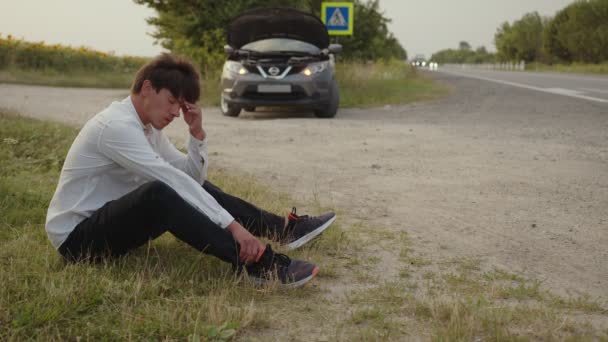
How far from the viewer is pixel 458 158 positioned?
7.16 meters

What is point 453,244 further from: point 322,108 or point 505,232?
point 322,108

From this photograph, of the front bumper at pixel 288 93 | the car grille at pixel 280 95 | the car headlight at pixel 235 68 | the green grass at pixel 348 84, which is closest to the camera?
the front bumper at pixel 288 93

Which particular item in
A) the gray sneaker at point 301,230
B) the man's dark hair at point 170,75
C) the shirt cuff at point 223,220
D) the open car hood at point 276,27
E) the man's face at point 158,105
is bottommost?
the gray sneaker at point 301,230

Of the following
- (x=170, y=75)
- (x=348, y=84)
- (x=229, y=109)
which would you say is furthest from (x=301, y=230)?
(x=348, y=84)

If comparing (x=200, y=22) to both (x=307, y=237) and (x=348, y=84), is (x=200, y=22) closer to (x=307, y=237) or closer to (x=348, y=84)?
(x=348, y=84)

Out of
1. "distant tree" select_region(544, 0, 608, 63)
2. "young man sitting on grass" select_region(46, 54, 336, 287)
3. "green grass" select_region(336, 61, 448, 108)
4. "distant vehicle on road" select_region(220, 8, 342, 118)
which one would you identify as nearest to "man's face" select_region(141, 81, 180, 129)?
"young man sitting on grass" select_region(46, 54, 336, 287)

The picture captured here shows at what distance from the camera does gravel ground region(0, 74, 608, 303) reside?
12.8ft

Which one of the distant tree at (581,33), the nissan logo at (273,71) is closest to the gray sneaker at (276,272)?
the nissan logo at (273,71)

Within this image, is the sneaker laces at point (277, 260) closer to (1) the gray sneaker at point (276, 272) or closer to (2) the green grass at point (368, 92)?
(1) the gray sneaker at point (276, 272)

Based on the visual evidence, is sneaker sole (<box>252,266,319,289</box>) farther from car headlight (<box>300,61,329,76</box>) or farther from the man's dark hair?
car headlight (<box>300,61,329,76</box>)

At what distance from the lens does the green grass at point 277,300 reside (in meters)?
2.54

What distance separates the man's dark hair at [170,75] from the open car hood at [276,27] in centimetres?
889

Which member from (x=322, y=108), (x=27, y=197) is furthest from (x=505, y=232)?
(x=322, y=108)

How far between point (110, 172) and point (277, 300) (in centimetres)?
112
